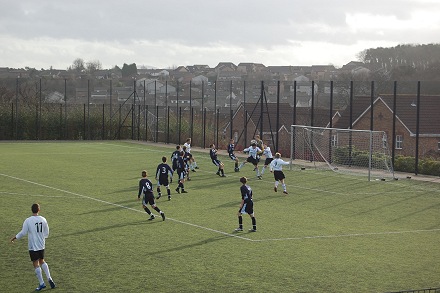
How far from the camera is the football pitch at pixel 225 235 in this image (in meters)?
17.6

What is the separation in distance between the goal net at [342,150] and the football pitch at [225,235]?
7.88 ft

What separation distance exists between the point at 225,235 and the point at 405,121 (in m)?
26.0

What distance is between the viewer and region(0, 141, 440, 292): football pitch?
57.8 feet

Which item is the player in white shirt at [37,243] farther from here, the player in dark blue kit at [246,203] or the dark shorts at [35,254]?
the player in dark blue kit at [246,203]

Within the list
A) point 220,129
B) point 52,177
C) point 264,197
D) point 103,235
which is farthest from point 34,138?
point 103,235

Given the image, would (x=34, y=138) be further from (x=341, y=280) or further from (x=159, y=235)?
(x=341, y=280)

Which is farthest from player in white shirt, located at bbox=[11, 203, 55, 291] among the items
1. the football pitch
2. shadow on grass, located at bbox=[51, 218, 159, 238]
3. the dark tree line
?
the dark tree line

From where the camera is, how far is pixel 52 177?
123 ft

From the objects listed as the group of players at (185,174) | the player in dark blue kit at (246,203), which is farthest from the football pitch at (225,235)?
the group of players at (185,174)

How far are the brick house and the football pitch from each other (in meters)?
7.90

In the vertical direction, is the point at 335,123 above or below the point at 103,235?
above

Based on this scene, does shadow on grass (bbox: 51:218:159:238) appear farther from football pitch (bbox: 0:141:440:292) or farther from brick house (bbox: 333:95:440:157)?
brick house (bbox: 333:95:440:157)

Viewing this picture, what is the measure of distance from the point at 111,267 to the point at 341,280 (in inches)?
233

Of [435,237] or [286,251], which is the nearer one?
[286,251]
